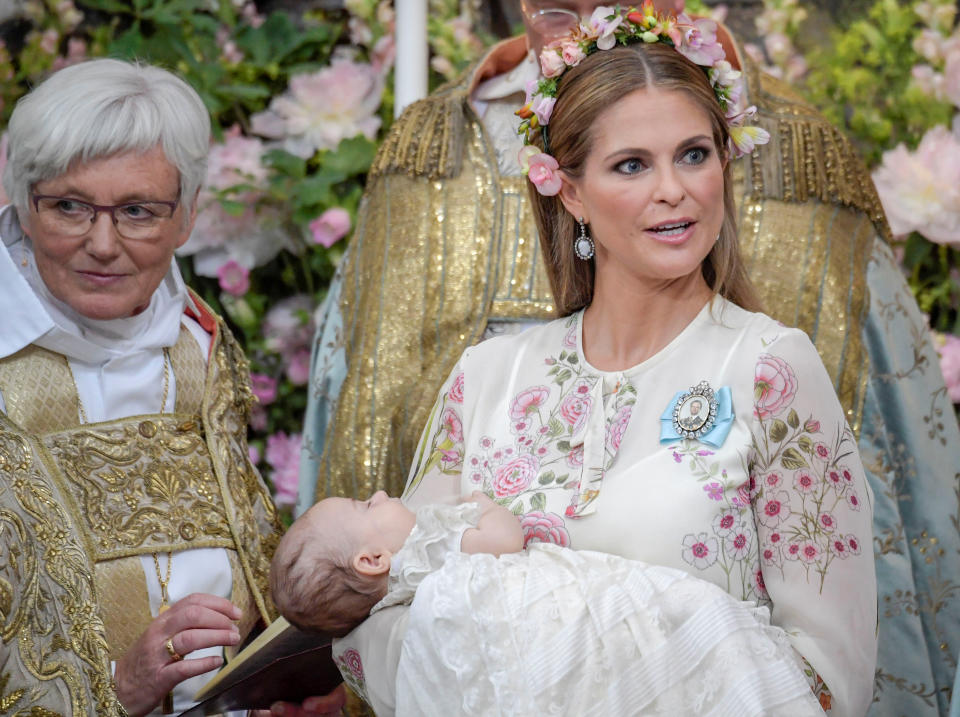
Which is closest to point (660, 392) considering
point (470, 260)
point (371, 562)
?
point (371, 562)

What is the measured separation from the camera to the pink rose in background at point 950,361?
121 inches

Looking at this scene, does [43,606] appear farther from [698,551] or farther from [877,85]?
[877,85]

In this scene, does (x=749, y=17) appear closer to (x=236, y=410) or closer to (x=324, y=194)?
(x=324, y=194)

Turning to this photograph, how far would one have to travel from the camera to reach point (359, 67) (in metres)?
3.49

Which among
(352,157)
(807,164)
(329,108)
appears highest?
(329,108)

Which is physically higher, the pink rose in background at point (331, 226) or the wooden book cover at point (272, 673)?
the pink rose in background at point (331, 226)

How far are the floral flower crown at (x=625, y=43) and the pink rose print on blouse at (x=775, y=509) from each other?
0.47 m

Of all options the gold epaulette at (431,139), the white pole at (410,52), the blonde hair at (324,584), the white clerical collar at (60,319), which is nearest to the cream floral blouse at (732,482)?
the blonde hair at (324,584)

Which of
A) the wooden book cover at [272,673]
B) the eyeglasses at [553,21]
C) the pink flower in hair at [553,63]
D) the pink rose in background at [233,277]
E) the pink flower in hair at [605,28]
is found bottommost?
the wooden book cover at [272,673]

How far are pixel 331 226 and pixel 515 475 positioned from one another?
1516 millimetres

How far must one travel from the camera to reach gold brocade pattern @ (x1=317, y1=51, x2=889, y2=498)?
2.71m

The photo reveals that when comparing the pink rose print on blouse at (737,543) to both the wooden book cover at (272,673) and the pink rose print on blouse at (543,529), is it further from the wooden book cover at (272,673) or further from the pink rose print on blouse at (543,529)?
the wooden book cover at (272,673)

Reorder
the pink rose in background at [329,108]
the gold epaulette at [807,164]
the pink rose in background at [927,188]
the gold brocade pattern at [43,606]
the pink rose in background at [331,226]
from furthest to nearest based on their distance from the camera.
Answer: the pink rose in background at [329,108] < the pink rose in background at [331,226] < the pink rose in background at [927,188] < the gold epaulette at [807,164] < the gold brocade pattern at [43,606]

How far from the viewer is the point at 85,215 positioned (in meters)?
2.26
